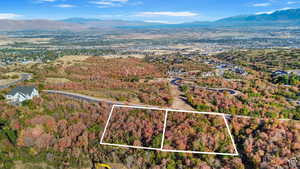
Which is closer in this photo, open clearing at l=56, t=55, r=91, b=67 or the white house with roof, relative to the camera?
the white house with roof

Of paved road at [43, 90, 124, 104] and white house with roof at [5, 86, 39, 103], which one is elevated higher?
white house with roof at [5, 86, 39, 103]

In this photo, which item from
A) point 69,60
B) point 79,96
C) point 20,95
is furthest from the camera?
point 69,60

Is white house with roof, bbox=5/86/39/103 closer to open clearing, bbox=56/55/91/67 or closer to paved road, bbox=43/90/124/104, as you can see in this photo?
paved road, bbox=43/90/124/104

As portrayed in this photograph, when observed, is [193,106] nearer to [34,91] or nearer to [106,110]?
[106,110]

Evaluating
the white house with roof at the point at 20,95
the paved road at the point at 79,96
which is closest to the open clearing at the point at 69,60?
the paved road at the point at 79,96

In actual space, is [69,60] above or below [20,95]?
below

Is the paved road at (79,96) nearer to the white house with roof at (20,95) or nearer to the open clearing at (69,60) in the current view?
the white house with roof at (20,95)

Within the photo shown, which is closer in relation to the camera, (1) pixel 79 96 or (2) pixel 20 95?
(2) pixel 20 95

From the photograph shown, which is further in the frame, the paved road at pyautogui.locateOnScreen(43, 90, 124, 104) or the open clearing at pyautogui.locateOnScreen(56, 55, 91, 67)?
the open clearing at pyautogui.locateOnScreen(56, 55, 91, 67)

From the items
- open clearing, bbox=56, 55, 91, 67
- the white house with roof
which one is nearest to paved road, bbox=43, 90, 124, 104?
the white house with roof

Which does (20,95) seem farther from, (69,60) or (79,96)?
(69,60)

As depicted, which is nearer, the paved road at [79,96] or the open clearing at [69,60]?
the paved road at [79,96]

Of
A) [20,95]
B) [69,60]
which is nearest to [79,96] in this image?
[20,95]
